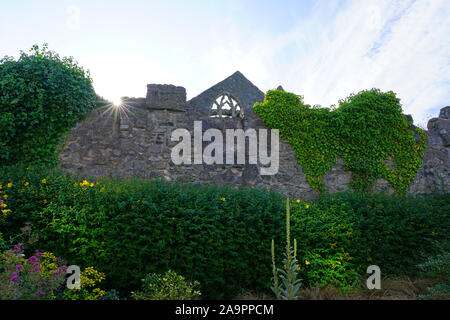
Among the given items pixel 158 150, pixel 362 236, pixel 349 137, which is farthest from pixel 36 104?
pixel 349 137

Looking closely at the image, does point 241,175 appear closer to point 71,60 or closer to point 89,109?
point 89,109

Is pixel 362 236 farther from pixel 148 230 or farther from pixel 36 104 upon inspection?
pixel 36 104

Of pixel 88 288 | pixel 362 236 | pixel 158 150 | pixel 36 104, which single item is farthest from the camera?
pixel 158 150

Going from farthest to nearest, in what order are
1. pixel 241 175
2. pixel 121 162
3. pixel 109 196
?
pixel 241 175 < pixel 121 162 < pixel 109 196

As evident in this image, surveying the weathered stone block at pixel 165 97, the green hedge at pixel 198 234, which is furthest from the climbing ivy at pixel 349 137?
the green hedge at pixel 198 234

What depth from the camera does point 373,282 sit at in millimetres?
4184

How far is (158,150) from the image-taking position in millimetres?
6395

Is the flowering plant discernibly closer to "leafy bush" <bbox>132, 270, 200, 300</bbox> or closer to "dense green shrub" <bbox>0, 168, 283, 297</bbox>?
"dense green shrub" <bbox>0, 168, 283, 297</bbox>

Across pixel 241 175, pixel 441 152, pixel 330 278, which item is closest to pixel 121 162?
pixel 241 175

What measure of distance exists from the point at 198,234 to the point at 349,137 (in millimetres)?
4780

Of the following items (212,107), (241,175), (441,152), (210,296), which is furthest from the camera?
(212,107)

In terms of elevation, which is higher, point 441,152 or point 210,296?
point 441,152

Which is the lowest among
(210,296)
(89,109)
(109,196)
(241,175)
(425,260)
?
(210,296)

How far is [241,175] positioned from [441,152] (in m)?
5.43
